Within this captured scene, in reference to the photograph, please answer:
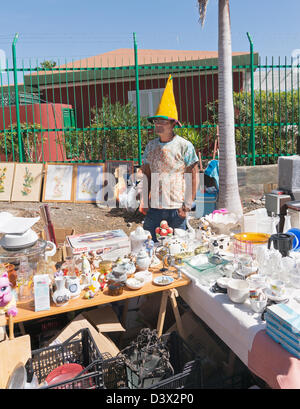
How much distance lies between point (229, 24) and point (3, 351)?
580 centimetres

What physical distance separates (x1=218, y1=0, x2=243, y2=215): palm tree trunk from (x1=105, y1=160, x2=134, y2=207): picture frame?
6.54 feet

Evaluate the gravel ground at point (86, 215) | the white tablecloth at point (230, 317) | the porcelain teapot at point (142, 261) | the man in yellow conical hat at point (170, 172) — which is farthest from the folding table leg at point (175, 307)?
the gravel ground at point (86, 215)

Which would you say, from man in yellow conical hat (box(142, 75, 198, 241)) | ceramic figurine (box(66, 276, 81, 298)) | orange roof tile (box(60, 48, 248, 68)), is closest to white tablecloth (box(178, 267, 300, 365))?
ceramic figurine (box(66, 276, 81, 298))

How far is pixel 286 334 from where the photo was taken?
6.23 feet

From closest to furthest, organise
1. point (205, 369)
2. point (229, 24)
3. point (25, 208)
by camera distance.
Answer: point (205, 369), point (229, 24), point (25, 208)

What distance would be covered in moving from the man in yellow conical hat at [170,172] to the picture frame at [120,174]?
3406 mm

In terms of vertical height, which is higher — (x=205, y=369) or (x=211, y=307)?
(x=211, y=307)

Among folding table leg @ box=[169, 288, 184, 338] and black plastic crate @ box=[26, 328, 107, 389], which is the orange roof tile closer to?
folding table leg @ box=[169, 288, 184, 338]

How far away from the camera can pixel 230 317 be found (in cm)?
228

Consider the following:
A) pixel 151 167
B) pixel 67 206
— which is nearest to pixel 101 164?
pixel 67 206

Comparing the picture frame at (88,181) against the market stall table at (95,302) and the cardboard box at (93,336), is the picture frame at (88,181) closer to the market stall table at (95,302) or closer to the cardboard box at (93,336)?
the market stall table at (95,302)

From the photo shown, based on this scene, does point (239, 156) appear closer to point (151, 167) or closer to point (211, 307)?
point (151, 167)
